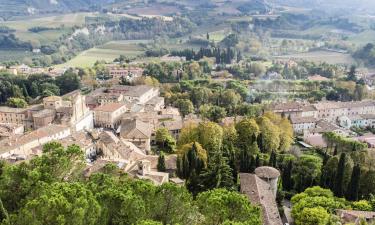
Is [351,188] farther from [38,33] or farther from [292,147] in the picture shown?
[38,33]

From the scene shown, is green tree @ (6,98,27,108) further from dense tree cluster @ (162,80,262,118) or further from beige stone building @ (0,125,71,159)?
dense tree cluster @ (162,80,262,118)

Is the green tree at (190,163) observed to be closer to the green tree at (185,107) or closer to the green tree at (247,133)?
the green tree at (247,133)

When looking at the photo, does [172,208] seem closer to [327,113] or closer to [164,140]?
[164,140]

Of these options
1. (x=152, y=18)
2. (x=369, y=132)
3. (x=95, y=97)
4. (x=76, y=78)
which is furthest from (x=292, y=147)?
(x=152, y=18)

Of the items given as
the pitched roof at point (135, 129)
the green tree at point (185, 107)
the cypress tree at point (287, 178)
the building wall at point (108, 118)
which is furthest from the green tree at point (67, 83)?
the cypress tree at point (287, 178)

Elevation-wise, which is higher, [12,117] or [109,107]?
[109,107]

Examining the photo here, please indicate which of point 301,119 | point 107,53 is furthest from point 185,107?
point 107,53
